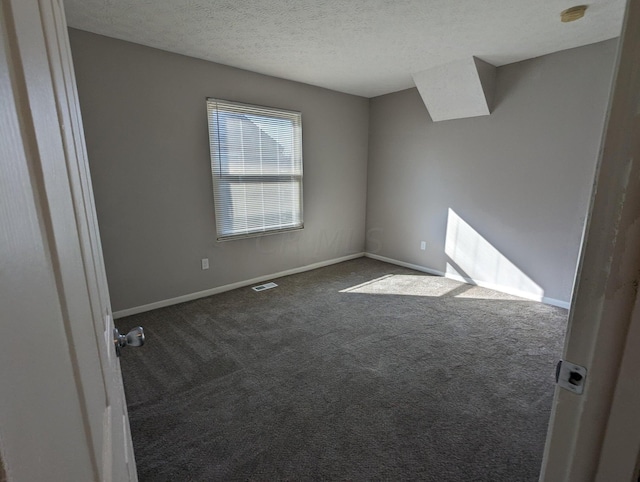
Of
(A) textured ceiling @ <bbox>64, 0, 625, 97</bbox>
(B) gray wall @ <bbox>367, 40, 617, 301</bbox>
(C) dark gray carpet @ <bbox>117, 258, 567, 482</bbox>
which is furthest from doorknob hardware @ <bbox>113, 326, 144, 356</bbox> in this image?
(B) gray wall @ <bbox>367, 40, 617, 301</bbox>

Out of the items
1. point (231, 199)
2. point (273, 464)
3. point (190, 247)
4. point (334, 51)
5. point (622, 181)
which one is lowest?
point (273, 464)

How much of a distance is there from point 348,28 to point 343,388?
106 inches

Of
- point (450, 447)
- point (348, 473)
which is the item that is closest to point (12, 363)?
point (348, 473)

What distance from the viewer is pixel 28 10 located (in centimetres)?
34

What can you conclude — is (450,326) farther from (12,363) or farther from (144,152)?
(144,152)

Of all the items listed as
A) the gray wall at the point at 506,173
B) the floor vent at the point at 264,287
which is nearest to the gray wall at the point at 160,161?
the floor vent at the point at 264,287

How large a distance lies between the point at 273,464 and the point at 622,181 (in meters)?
1.70

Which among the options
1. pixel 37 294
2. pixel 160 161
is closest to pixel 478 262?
pixel 160 161

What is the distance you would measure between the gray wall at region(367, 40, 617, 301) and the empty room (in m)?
0.02

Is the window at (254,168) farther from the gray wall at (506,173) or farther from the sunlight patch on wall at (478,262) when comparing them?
the sunlight patch on wall at (478,262)

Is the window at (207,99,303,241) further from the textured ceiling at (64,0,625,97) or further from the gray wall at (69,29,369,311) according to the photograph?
the textured ceiling at (64,0,625,97)

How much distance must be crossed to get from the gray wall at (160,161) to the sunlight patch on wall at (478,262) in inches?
84.6

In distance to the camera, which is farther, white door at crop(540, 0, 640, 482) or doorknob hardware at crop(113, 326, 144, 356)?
doorknob hardware at crop(113, 326, 144, 356)

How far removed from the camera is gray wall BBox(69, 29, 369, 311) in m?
2.66
